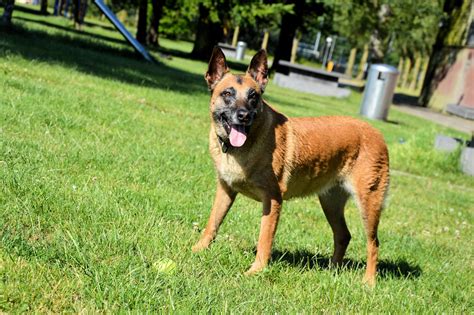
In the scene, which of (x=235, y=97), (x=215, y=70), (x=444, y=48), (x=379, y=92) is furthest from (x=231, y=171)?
(x=444, y=48)

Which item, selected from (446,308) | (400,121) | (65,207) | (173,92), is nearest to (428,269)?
(446,308)

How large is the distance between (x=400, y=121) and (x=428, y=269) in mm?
16296

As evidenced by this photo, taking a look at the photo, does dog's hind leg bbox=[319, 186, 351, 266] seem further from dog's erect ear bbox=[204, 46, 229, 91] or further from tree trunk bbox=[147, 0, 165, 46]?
tree trunk bbox=[147, 0, 165, 46]

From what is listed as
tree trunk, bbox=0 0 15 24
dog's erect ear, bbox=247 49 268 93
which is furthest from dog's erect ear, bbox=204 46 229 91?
tree trunk, bbox=0 0 15 24

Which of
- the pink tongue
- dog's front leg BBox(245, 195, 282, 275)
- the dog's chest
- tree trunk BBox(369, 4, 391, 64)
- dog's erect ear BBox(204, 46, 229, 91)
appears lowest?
dog's front leg BBox(245, 195, 282, 275)

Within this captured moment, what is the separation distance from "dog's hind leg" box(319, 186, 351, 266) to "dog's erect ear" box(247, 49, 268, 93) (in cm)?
120

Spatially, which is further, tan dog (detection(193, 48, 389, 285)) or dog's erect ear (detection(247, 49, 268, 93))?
dog's erect ear (detection(247, 49, 268, 93))

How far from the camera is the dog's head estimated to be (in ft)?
14.2

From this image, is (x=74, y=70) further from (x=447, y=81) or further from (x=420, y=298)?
(x=447, y=81)

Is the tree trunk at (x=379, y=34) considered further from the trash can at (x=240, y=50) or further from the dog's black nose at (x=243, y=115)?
the dog's black nose at (x=243, y=115)

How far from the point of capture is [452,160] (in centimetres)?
1177

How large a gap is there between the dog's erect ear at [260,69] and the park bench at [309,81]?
2325 centimetres

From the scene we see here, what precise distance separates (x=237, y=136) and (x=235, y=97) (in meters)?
0.36

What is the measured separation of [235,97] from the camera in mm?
4508
